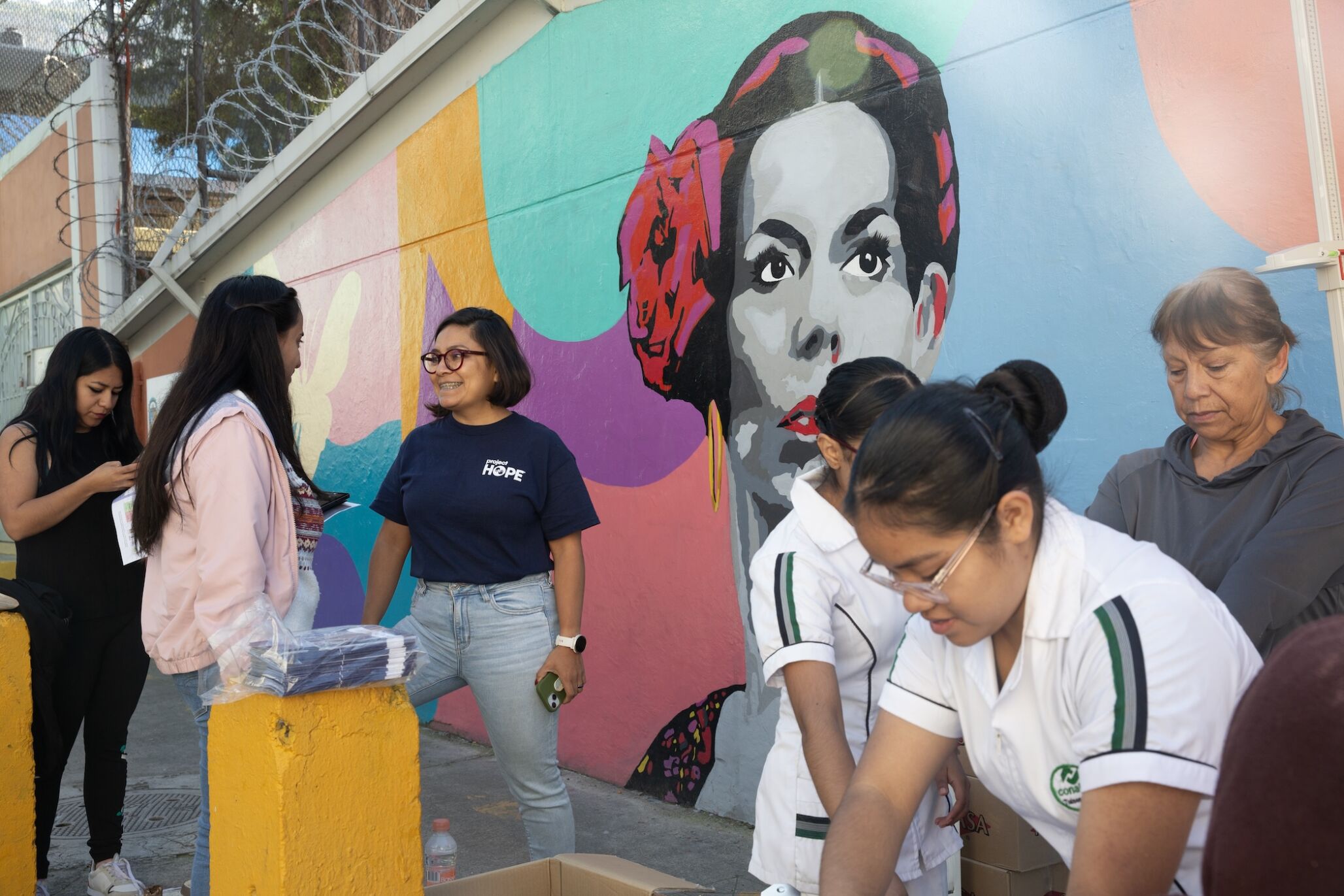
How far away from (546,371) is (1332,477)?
3830 mm

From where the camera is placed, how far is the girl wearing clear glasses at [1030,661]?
1.37m

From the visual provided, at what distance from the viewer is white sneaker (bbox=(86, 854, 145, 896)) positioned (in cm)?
388

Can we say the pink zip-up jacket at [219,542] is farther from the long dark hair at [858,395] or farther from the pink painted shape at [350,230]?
the pink painted shape at [350,230]

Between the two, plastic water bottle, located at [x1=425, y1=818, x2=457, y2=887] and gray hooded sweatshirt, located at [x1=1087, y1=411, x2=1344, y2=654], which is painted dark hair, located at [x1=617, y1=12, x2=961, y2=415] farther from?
plastic water bottle, located at [x1=425, y1=818, x2=457, y2=887]

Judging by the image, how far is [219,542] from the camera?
2.62m

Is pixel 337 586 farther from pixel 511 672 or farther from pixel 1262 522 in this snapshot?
pixel 1262 522

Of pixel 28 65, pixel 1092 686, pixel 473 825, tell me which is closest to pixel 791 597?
pixel 1092 686

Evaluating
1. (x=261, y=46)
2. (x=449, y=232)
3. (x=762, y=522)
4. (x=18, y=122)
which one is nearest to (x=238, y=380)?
(x=762, y=522)

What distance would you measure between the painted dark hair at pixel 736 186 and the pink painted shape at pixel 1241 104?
30.8 inches

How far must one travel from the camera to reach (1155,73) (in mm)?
3250

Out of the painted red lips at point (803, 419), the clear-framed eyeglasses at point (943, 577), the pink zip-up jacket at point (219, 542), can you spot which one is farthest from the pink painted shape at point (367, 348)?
the clear-framed eyeglasses at point (943, 577)

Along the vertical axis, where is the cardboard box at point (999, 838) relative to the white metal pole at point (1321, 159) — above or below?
below

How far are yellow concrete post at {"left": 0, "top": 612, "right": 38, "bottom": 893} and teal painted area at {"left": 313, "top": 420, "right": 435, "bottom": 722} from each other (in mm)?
2976

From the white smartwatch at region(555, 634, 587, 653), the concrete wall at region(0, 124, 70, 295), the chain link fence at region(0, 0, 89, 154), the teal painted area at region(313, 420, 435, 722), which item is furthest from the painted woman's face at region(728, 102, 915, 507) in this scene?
the chain link fence at region(0, 0, 89, 154)
